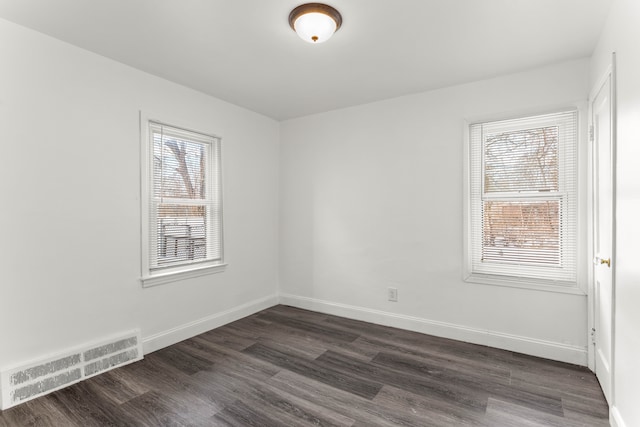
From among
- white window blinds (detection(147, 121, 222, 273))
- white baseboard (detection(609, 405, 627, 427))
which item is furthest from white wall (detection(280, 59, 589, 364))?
white window blinds (detection(147, 121, 222, 273))

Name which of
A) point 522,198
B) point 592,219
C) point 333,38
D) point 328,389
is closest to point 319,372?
point 328,389

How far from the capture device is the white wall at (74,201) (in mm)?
2189

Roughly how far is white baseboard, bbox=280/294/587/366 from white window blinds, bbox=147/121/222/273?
4.66 feet

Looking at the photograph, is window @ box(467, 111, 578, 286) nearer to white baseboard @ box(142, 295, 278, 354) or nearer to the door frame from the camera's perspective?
the door frame

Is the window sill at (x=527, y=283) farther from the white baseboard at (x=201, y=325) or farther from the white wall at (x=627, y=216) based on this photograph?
the white baseboard at (x=201, y=325)

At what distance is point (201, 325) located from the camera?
3.38 metres

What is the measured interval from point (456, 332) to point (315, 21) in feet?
9.62

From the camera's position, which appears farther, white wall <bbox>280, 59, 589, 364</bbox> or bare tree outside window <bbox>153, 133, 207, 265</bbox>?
bare tree outside window <bbox>153, 133, 207, 265</bbox>

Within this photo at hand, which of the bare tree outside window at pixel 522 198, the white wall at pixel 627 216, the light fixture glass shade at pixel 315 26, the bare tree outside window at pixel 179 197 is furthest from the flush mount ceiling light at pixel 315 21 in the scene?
the bare tree outside window at pixel 522 198

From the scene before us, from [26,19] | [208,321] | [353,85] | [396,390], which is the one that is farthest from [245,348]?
[26,19]

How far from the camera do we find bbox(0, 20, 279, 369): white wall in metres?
2.19

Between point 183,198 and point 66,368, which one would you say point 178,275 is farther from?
point 66,368

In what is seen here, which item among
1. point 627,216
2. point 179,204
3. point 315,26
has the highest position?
point 315,26

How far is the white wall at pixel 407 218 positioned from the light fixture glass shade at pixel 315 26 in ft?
5.23
